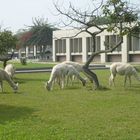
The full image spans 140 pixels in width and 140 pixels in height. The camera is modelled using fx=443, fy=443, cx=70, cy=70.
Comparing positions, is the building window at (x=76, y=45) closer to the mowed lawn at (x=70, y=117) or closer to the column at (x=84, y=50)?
the column at (x=84, y=50)

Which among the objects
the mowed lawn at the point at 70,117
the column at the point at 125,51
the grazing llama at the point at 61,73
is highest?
the column at the point at 125,51

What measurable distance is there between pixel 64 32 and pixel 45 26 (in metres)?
20.4

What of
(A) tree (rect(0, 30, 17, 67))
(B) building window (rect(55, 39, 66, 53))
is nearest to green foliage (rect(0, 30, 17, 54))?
(A) tree (rect(0, 30, 17, 67))

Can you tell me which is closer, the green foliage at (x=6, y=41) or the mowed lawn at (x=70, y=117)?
the mowed lawn at (x=70, y=117)

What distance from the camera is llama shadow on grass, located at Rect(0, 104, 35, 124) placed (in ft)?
50.1

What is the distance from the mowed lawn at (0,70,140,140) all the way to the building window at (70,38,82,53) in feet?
287

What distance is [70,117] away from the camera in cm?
1534

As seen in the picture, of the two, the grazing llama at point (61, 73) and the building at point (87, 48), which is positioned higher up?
the building at point (87, 48)

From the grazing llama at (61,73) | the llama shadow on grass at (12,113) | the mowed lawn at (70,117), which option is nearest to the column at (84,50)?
the grazing llama at (61,73)

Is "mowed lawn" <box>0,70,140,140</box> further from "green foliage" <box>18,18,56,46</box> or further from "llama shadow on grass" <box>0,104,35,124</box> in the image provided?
"green foliage" <box>18,18,56,46</box>

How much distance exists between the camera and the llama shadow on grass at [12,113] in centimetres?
1526

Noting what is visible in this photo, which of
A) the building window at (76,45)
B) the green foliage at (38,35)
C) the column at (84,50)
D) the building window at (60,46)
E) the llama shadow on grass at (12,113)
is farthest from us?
the green foliage at (38,35)

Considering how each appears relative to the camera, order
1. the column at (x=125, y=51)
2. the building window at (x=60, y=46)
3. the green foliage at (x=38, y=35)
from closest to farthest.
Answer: the column at (x=125, y=51) → the building window at (x=60, y=46) → the green foliage at (x=38, y=35)

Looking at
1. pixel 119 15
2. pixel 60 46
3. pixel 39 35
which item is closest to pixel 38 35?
pixel 39 35
